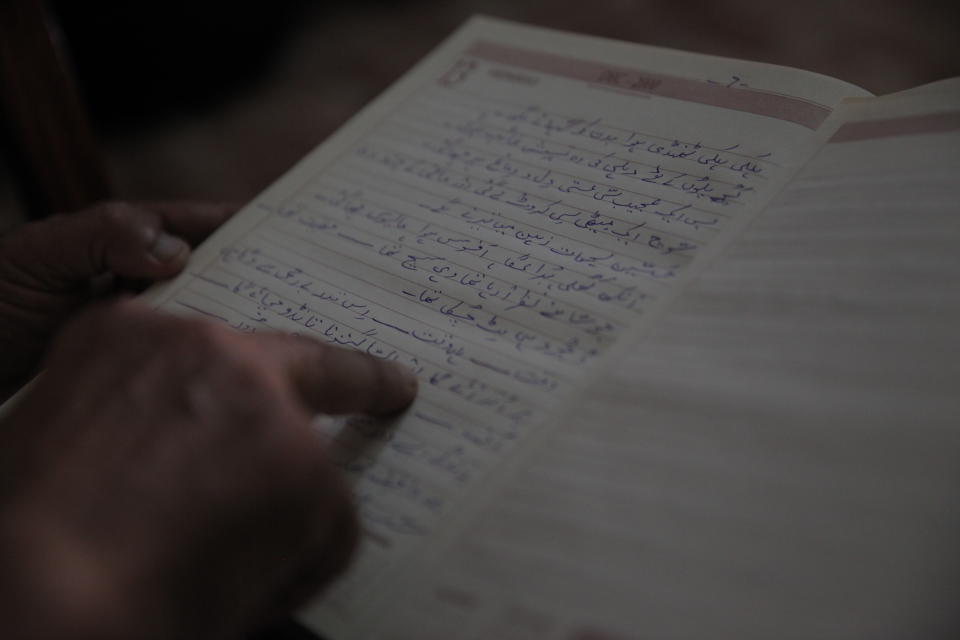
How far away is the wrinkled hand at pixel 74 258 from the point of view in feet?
1.77

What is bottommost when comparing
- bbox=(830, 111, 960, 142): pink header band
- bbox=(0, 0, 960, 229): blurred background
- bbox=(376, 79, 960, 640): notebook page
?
bbox=(0, 0, 960, 229): blurred background

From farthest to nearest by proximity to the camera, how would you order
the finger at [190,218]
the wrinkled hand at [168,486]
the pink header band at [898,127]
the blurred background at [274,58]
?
the blurred background at [274,58], the finger at [190,218], the pink header band at [898,127], the wrinkled hand at [168,486]

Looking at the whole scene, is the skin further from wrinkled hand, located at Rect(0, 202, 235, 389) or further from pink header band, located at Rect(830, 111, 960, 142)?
pink header band, located at Rect(830, 111, 960, 142)

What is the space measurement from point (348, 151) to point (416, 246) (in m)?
0.13

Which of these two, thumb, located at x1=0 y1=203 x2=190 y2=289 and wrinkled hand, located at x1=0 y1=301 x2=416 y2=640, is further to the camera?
thumb, located at x1=0 y1=203 x2=190 y2=289

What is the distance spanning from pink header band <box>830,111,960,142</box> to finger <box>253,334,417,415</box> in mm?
305

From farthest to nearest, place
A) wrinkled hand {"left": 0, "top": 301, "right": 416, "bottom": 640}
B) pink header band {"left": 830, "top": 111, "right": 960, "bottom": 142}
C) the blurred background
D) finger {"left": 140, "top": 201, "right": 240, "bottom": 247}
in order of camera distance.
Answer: the blurred background
finger {"left": 140, "top": 201, "right": 240, "bottom": 247}
pink header band {"left": 830, "top": 111, "right": 960, "bottom": 142}
wrinkled hand {"left": 0, "top": 301, "right": 416, "bottom": 640}

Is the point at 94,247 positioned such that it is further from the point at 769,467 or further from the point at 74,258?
the point at 769,467

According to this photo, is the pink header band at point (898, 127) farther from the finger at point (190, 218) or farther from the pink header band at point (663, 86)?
the finger at point (190, 218)

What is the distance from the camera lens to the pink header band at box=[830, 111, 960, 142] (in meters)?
0.45

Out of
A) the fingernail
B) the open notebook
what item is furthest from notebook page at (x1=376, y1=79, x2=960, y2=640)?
the fingernail

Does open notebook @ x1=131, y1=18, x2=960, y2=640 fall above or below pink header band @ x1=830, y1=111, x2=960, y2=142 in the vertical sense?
below

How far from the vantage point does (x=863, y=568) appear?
0.31 m

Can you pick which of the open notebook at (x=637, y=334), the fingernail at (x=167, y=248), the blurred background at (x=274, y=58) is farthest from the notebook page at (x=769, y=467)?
the blurred background at (x=274, y=58)
